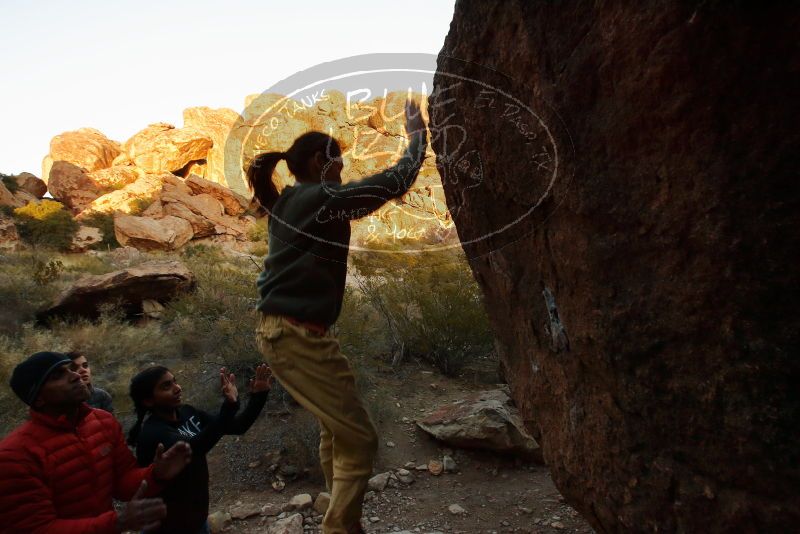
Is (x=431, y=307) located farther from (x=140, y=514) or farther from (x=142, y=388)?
(x=140, y=514)

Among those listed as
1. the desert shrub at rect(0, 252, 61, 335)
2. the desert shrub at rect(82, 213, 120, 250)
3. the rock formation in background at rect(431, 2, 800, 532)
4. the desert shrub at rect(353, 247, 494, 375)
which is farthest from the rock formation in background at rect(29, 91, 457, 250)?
the desert shrub at rect(0, 252, 61, 335)

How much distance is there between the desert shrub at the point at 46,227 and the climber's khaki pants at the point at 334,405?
68.9ft

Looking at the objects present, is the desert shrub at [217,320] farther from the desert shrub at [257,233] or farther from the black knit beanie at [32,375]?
the desert shrub at [257,233]

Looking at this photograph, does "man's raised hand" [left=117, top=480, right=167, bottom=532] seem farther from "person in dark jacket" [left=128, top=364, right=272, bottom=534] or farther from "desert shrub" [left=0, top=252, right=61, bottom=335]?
"desert shrub" [left=0, top=252, right=61, bottom=335]

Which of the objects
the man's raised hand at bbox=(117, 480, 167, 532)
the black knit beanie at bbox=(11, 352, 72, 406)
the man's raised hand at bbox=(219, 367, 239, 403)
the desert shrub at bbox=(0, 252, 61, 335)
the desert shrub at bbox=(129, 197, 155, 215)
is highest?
the desert shrub at bbox=(129, 197, 155, 215)

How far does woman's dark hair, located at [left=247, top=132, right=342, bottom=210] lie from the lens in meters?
1.83

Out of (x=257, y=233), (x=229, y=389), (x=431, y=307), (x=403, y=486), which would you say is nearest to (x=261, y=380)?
(x=229, y=389)

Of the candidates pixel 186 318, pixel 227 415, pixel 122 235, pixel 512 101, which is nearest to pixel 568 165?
pixel 512 101

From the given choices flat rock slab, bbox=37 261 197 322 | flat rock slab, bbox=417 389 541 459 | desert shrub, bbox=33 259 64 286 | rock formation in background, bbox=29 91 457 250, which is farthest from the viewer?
desert shrub, bbox=33 259 64 286

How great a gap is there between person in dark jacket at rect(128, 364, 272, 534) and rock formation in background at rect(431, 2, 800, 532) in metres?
1.45

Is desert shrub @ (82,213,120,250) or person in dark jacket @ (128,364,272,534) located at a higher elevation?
desert shrub @ (82,213,120,250)

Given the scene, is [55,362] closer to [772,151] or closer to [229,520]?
[229,520]

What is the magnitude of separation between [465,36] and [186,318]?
699 centimetres

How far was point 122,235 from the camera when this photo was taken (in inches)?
800
